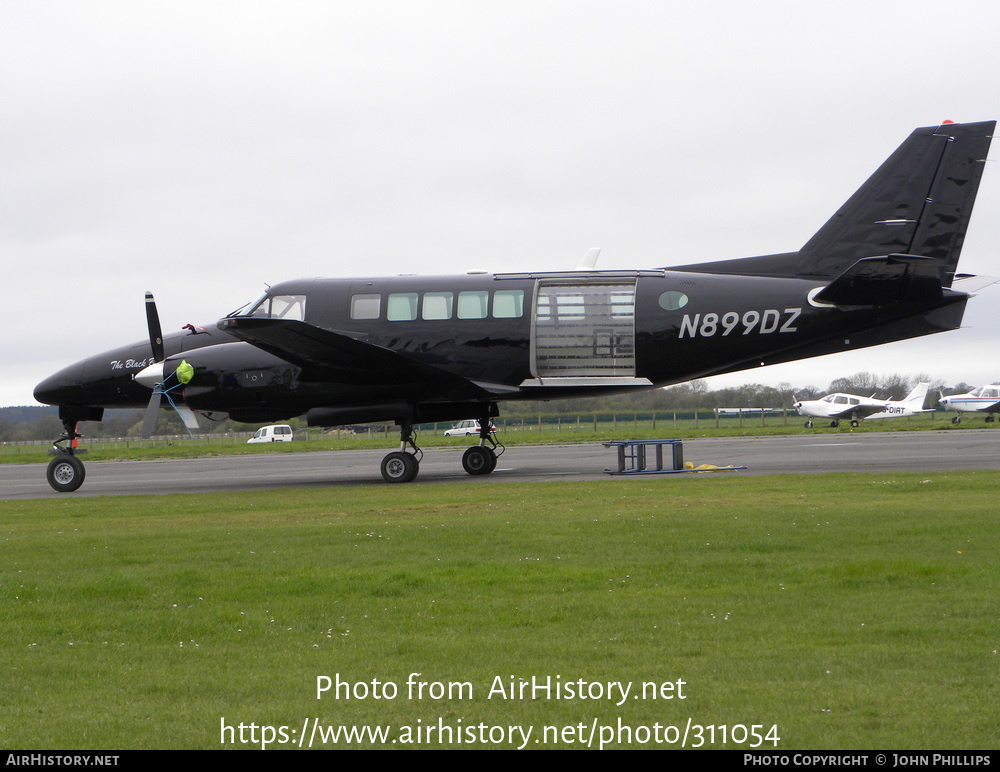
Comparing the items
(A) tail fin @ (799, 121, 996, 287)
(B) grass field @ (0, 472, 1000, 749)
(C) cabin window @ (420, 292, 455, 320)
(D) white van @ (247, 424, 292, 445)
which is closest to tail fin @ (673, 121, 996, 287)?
(A) tail fin @ (799, 121, 996, 287)

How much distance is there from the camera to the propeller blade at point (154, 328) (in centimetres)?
2520

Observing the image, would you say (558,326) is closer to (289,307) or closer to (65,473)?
(289,307)

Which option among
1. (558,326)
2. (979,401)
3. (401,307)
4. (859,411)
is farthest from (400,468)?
(979,401)

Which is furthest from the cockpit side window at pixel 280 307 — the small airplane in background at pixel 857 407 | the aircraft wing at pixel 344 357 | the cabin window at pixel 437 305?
the small airplane in background at pixel 857 407

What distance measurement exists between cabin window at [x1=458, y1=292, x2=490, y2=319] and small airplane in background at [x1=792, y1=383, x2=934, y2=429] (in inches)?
2130

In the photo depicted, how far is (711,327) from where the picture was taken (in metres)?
23.0

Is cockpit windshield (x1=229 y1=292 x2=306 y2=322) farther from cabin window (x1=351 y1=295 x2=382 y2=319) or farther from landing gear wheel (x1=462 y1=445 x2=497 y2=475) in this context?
landing gear wheel (x1=462 y1=445 x2=497 y2=475)

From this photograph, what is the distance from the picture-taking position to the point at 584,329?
2391 centimetres

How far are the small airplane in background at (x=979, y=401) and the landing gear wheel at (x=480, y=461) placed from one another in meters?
56.2

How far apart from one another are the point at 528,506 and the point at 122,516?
24.9ft

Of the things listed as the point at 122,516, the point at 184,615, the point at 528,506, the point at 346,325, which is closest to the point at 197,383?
the point at 346,325

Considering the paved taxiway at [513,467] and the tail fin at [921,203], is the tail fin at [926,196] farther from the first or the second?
the paved taxiway at [513,467]

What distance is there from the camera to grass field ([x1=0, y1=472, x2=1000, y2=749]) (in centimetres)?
561
